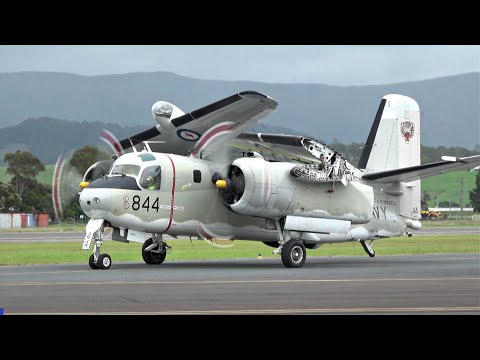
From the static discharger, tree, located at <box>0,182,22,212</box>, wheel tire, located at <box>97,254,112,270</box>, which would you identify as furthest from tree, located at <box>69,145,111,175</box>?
tree, located at <box>0,182,22,212</box>

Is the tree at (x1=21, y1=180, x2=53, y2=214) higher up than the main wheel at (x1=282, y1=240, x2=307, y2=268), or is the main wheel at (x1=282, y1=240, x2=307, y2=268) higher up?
the tree at (x1=21, y1=180, x2=53, y2=214)

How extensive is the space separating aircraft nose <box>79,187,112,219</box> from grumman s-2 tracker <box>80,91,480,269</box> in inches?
1.2

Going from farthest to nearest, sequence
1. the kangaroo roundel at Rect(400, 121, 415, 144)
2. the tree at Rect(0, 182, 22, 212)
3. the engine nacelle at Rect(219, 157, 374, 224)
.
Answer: the tree at Rect(0, 182, 22, 212) < the kangaroo roundel at Rect(400, 121, 415, 144) < the engine nacelle at Rect(219, 157, 374, 224)

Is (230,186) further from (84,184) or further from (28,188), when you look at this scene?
(28,188)

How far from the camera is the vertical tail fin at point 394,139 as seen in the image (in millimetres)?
35906

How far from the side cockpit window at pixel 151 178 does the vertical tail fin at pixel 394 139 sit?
1031 centimetres

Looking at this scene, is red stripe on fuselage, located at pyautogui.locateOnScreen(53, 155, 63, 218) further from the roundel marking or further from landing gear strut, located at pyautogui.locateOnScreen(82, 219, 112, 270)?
the roundel marking

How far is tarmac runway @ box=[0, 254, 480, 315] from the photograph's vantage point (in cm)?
1652

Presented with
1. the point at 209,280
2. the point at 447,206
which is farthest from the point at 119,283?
the point at 447,206

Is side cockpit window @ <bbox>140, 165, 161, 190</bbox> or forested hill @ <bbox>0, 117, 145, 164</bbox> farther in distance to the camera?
forested hill @ <bbox>0, 117, 145, 164</bbox>

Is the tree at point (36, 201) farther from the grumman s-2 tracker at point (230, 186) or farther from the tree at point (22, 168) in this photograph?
the grumman s-2 tracker at point (230, 186)

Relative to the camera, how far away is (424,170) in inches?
1222
